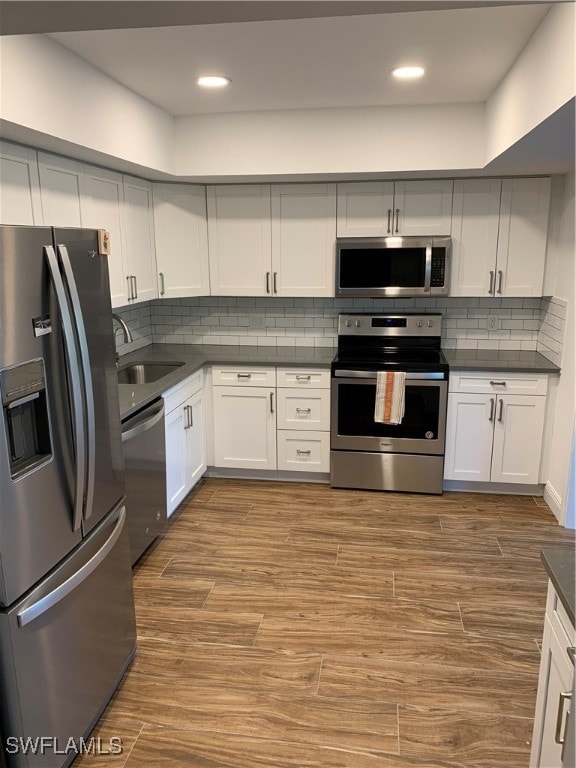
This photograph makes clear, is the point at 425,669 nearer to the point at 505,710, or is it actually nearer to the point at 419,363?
the point at 505,710

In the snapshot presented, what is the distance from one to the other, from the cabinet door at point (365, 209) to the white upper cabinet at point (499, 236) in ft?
1.52

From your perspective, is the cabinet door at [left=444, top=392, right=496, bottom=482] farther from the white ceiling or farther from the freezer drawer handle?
the freezer drawer handle

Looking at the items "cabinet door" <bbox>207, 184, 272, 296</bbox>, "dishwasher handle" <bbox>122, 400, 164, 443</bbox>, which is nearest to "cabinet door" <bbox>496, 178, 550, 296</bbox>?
"cabinet door" <bbox>207, 184, 272, 296</bbox>

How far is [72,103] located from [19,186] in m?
0.44

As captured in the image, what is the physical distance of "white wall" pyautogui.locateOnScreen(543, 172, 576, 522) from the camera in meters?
3.61

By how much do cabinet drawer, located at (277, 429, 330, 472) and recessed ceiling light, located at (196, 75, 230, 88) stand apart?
89.3 inches

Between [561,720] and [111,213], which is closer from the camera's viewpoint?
[561,720]

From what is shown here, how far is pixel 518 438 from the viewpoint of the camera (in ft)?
13.1

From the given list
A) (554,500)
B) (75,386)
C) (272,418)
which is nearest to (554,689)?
(75,386)

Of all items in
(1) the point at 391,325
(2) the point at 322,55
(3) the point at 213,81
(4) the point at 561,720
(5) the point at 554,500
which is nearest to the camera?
(4) the point at 561,720

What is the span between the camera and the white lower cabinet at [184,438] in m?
3.56

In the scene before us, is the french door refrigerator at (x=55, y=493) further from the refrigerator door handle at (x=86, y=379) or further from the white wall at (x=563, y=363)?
the white wall at (x=563, y=363)

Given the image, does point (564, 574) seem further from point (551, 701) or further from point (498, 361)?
point (498, 361)

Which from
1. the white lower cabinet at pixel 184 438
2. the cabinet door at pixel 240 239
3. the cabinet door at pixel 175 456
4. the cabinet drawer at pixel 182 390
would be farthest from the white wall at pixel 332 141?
the cabinet door at pixel 175 456
